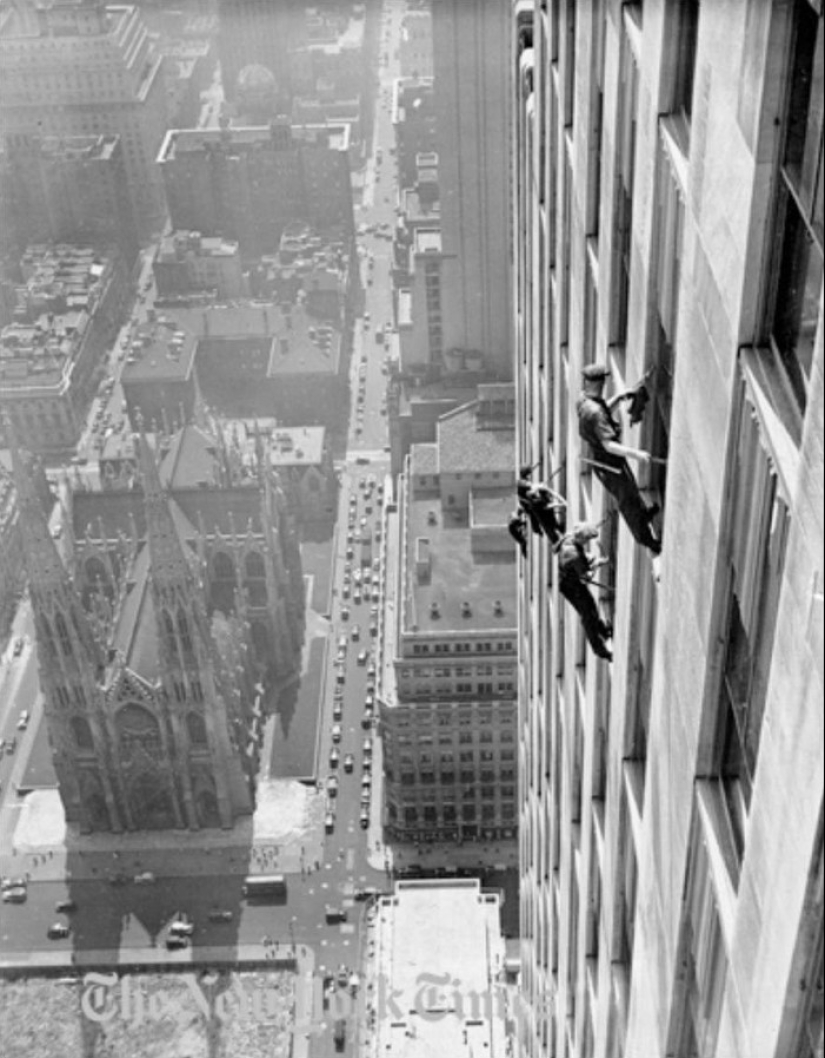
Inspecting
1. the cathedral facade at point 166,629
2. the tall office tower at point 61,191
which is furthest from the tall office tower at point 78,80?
the cathedral facade at point 166,629

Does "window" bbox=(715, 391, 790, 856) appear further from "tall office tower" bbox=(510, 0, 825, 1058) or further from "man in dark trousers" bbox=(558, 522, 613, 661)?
"man in dark trousers" bbox=(558, 522, 613, 661)

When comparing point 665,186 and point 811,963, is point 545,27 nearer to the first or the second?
point 665,186

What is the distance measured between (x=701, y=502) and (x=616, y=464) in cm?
270

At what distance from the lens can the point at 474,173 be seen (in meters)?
132

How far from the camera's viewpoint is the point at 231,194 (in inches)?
6934

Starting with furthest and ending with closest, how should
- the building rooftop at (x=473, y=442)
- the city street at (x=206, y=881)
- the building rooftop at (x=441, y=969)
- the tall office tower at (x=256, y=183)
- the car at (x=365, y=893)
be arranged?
the tall office tower at (x=256, y=183)
the building rooftop at (x=473, y=442)
the car at (x=365, y=893)
the city street at (x=206, y=881)
the building rooftop at (x=441, y=969)

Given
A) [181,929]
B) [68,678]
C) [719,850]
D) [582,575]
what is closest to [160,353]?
[68,678]

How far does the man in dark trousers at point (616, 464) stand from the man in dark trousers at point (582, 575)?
5.35 feet

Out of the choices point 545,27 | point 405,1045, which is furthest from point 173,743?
point 545,27

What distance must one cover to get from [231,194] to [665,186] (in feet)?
557

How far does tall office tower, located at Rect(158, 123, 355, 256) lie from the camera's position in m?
174

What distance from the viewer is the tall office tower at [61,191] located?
17500 cm

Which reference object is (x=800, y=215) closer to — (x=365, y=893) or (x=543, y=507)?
(x=543, y=507)

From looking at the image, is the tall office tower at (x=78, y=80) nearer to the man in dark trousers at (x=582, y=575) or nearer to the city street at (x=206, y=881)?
the city street at (x=206, y=881)
